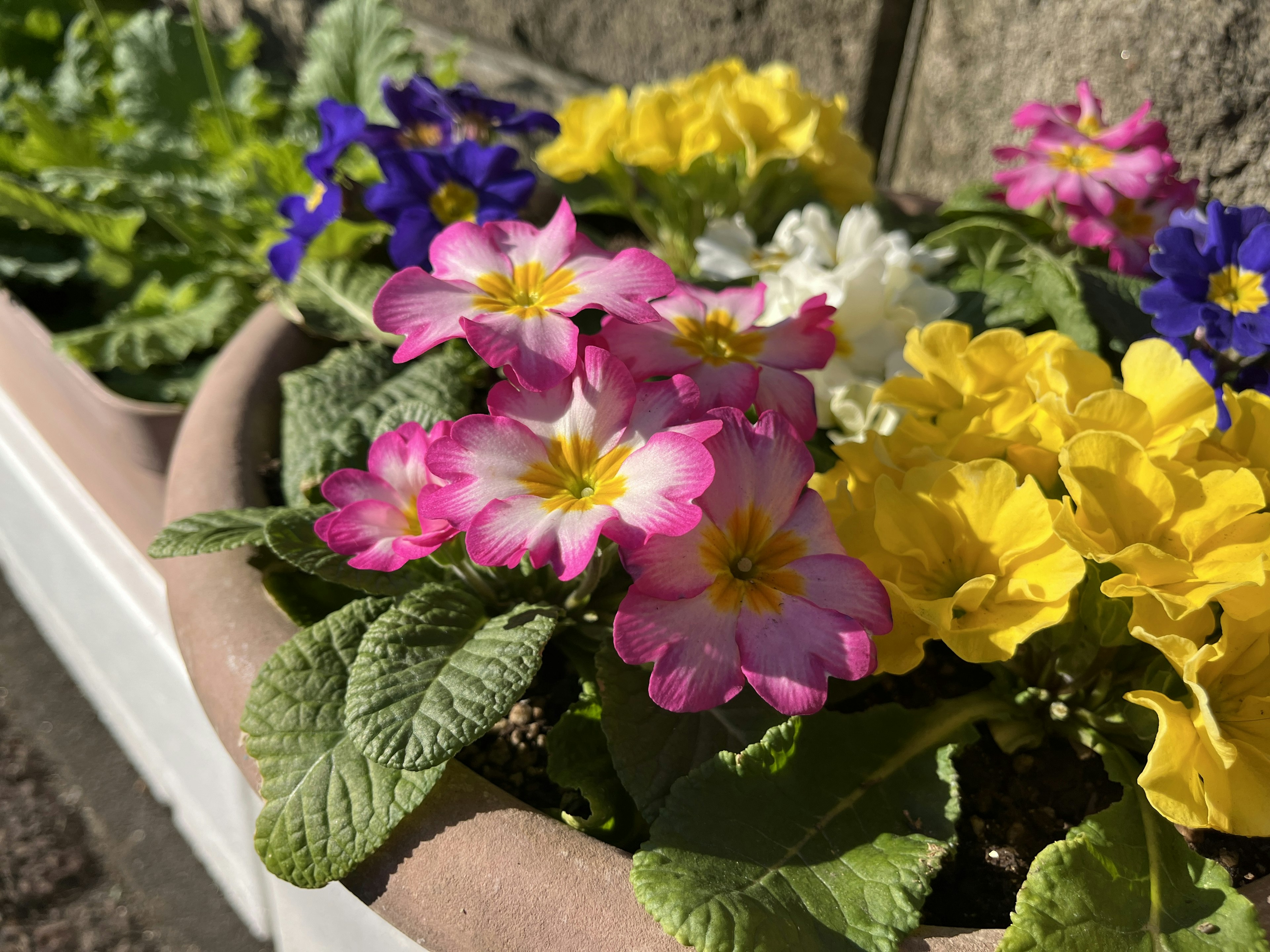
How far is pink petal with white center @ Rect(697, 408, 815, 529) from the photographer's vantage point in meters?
0.76

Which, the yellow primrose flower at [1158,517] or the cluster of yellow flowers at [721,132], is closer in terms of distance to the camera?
the yellow primrose flower at [1158,517]

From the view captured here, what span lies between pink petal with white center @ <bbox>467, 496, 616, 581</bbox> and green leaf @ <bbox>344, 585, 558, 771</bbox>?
13cm

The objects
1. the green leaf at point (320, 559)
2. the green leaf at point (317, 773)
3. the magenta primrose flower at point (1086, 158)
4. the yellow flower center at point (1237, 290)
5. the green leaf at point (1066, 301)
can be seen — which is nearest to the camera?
the green leaf at point (317, 773)

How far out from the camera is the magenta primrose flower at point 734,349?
0.84 meters

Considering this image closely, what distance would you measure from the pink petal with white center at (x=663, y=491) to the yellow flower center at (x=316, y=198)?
0.76m

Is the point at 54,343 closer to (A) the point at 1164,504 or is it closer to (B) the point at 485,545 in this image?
(B) the point at 485,545

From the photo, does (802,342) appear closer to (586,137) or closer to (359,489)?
(359,489)

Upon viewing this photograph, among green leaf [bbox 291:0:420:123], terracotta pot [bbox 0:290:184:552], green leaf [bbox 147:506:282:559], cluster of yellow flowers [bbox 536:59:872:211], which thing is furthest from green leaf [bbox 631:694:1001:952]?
green leaf [bbox 291:0:420:123]

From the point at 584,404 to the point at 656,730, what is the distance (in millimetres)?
298

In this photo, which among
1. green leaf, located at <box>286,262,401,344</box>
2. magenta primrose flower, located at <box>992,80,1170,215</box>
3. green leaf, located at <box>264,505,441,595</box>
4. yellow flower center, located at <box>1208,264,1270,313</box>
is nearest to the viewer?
green leaf, located at <box>264,505,441,595</box>

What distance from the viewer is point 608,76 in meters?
2.07

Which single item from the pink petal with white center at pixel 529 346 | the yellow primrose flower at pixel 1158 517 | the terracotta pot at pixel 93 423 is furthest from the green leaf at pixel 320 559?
the terracotta pot at pixel 93 423

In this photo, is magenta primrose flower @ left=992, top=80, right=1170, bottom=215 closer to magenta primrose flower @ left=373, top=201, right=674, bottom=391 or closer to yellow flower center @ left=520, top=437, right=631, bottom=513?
magenta primrose flower @ left=373, top=201, right=674, bottom=391

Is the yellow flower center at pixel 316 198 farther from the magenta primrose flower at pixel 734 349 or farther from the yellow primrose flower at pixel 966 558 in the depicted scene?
the yellow primrose flower at pixel 966 558
